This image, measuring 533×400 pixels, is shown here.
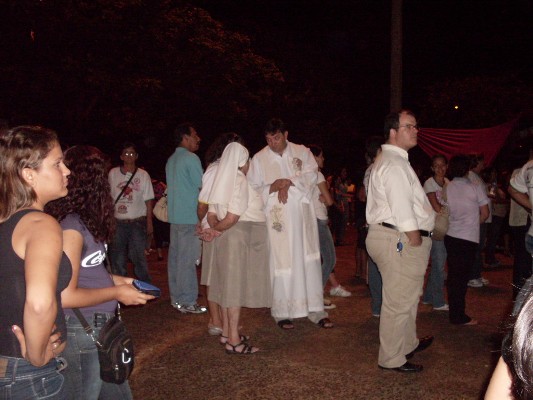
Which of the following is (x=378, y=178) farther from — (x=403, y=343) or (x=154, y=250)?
(x=154, y=250)

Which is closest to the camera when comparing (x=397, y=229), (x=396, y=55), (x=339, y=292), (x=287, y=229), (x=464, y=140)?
(x=397, y=229)

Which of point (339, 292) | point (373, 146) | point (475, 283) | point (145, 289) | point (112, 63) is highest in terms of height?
point (112, 63)

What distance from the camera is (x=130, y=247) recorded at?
25.1 ft

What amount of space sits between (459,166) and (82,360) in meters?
4.98

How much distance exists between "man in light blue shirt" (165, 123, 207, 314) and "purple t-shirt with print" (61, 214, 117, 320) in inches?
160

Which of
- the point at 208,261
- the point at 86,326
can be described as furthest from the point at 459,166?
the point at 86,326

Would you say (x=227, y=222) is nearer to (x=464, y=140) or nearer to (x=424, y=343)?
(x=424, y=343)

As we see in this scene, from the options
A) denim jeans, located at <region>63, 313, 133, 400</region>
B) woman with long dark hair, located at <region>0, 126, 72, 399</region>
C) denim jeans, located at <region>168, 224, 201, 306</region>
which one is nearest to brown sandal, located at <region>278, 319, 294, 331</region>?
denim jeans, located at <region>168, 224, 201, 306</region>

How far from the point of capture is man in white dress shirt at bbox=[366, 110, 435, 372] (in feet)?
15.4

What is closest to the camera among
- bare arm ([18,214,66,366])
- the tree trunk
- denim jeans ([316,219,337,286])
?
bare arm ([18,214,66,366])

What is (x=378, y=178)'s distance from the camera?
478cm

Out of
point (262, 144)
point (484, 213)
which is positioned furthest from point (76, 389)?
point (262, 144)

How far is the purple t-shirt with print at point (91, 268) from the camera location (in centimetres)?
282

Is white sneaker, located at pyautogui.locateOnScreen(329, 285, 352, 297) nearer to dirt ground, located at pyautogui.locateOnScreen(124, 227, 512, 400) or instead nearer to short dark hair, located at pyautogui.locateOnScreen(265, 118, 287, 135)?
dirt ground, located at pyautogui.locateOnScreen(124, 227, 512, 400)
